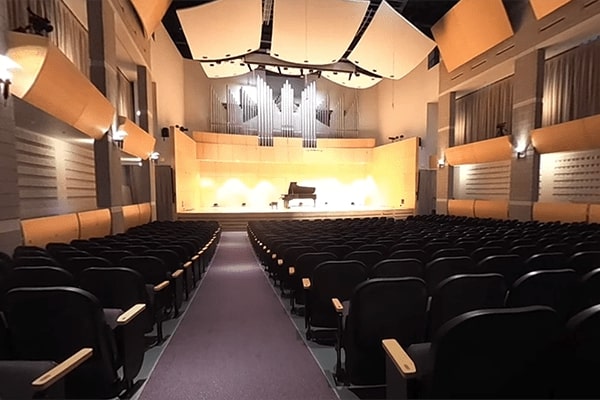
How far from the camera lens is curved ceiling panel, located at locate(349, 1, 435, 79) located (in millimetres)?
11836

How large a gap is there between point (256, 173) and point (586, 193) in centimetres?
1439

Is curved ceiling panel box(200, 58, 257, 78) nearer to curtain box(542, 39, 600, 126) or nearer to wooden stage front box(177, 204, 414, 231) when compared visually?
wooden stage front box(177, 204, 414, 231)

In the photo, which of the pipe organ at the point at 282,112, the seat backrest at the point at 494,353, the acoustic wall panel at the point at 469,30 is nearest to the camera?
the seat backrest at the point at 494,353

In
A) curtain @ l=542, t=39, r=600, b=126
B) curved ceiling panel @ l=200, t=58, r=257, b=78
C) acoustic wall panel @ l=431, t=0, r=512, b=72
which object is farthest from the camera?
curved ceiling panel @ l=200, t=58, r=257, b=78

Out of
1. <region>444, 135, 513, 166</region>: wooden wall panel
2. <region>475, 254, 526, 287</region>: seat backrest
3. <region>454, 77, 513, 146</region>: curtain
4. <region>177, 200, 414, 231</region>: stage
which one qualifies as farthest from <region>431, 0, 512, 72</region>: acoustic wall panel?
<region>475, 254, 526, 287</region>: seat backrest

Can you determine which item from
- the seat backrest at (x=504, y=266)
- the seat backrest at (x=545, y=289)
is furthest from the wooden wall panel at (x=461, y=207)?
the seat backrest at (x=545, y=289)

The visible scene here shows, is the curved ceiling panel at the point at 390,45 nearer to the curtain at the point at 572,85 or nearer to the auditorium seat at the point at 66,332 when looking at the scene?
the curtain at the point at 572,85

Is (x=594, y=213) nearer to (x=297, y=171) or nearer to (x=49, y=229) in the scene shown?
(x=49, y=229)

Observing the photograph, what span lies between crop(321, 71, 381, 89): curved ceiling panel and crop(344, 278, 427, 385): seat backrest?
670 inches

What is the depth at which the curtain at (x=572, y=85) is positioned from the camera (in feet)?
28.2

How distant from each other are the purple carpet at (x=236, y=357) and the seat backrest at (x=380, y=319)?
1.28ft

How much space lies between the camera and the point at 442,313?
1.97 meters

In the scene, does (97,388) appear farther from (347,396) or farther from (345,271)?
(345,271)

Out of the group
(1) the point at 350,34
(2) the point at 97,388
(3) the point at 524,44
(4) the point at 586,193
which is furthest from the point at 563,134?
(2) the point at 97,388
